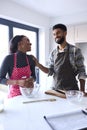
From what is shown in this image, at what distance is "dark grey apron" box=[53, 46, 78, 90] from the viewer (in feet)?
6.05

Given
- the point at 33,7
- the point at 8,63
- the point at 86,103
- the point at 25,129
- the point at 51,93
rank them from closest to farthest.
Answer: the point at 25,129
the point at 86,103
the point at 51,93
the point at 8,63
the point at 33,7

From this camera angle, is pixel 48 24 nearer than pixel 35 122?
No

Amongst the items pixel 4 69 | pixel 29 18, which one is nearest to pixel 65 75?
pixel 4 69

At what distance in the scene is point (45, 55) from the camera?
3.97 metres

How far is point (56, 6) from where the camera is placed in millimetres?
3176

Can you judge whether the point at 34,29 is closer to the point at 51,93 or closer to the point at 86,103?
the point at 51,93

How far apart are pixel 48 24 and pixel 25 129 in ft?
11.2

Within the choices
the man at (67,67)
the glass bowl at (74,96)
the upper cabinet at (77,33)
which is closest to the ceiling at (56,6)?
the upper cabinet at (77,33)

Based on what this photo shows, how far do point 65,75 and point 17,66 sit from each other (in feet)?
1.80

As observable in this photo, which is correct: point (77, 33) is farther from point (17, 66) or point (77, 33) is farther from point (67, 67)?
point (17, 66)

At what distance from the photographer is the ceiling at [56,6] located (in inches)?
115

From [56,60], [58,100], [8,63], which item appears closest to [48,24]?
[56,60]

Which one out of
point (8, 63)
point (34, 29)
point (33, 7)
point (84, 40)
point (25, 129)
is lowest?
point (25, 129)

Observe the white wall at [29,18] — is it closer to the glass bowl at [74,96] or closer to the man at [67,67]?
the man at [67,67]
